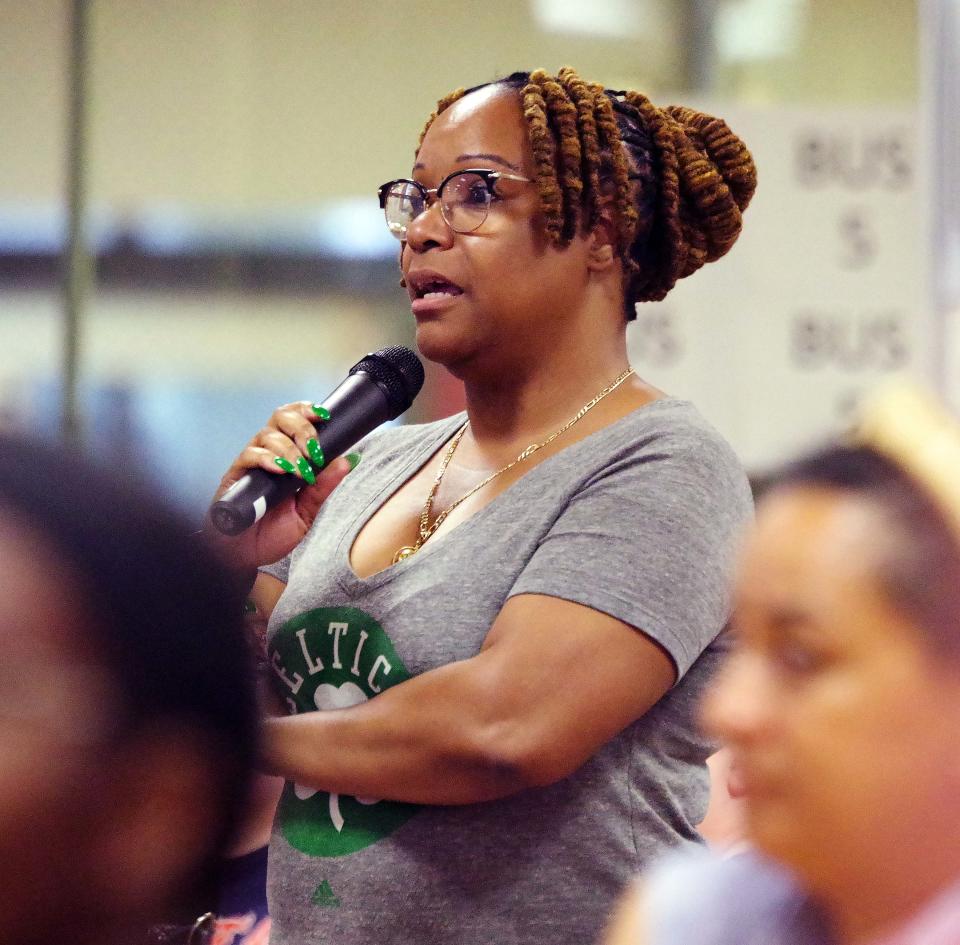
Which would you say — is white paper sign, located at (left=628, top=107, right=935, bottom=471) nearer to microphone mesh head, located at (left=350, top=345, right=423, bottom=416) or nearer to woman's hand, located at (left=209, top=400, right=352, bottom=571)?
microphone mesh head, located at (left=350, top=345, right=423, bottom=416)

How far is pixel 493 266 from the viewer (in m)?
1.55

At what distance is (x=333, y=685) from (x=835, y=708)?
0.96 m

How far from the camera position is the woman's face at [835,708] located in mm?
531

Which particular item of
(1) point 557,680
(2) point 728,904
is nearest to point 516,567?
(1) point 557,680

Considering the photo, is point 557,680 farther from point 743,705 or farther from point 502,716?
point 743,705

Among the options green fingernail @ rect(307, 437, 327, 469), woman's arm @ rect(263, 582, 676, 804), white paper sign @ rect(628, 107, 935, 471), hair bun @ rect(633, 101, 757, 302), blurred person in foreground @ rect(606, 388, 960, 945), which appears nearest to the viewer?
blurred person in foreground @ rect(606, 388, 960, 945)

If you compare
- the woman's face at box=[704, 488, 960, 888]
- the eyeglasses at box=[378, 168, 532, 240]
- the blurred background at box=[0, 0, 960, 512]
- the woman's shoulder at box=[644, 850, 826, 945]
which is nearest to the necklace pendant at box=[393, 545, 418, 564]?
the eyeglasses at box=[378, 168, 532, 240]

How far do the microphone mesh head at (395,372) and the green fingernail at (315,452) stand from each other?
14 centimetres

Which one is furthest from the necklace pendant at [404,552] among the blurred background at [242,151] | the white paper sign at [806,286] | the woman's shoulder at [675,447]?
the blurred background at [242,151]

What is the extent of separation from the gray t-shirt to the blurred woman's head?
0.78 m

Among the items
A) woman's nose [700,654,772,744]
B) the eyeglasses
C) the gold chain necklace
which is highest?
the eyeglasses

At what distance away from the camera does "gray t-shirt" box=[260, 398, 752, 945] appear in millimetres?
1363

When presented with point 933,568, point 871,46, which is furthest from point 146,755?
point 871,46

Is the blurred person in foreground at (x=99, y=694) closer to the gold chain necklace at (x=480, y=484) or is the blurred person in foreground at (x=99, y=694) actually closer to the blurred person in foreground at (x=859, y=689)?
the blurred person in foreground at (x=859, y=689)
